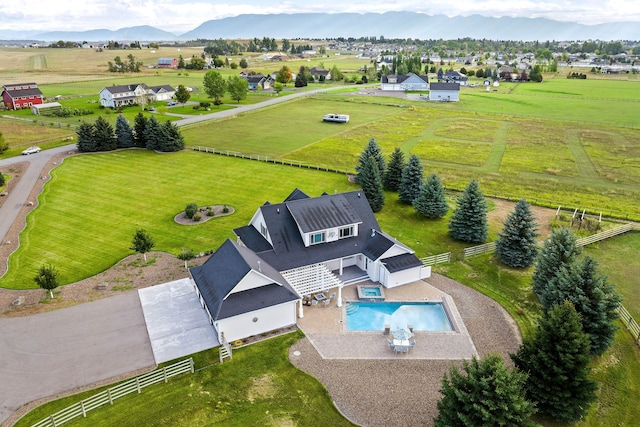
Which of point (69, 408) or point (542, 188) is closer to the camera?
point (69, 408)

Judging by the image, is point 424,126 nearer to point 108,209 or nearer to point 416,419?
point 108,209

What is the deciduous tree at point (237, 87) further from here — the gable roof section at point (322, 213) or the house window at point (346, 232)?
the house window at point (346, 232)

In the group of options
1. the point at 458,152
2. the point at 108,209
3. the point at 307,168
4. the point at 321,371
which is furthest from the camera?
the point at 458,152

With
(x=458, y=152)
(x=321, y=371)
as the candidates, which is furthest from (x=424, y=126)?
(x=321, y=371)

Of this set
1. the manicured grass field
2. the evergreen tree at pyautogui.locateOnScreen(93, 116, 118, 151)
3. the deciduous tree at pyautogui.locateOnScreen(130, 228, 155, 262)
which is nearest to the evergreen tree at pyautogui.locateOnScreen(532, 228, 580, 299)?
the manicured grass field

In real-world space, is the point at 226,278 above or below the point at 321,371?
above

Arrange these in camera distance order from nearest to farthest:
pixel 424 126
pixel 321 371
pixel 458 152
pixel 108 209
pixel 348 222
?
pixel 321 371 → pixel 348 222 → pixel 108 209 → pixel 458 152 → pixel 424 126

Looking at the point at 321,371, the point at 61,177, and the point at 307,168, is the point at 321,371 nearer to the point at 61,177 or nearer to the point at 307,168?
the point at 307,168

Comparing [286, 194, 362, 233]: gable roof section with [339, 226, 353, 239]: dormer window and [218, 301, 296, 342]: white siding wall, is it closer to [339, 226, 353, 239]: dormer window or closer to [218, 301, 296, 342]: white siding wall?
[339, 226, 353, 239]: dormer window
